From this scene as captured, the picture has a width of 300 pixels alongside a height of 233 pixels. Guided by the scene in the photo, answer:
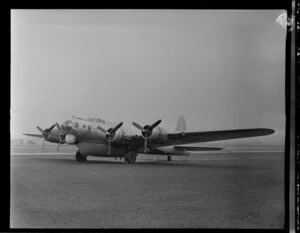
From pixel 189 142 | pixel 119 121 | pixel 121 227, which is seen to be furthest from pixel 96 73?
pixel 121 227

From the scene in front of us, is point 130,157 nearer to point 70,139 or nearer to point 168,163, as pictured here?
point 168,163

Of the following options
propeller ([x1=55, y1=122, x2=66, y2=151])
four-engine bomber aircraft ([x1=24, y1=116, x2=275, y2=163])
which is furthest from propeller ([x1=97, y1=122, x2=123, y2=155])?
propeller ([x1=55, y1=122, x2=66, y2=151])

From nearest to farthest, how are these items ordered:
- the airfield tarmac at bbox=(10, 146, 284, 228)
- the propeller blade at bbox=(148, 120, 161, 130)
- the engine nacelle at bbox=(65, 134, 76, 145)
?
the airfield tarmac at bbox=(10, 146, 284, 228)
the propeller blade at bbox=(148, 120, 161, 130)
the engine nacelle at bbox=(65, 134, 76, 145)

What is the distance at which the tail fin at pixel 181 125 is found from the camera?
359cm

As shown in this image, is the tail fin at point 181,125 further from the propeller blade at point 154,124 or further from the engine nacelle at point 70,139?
the engine nacelle at point 70,139

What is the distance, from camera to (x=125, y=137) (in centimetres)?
366

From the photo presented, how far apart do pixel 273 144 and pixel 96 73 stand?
2002mm

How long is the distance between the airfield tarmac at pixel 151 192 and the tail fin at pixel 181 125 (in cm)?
31

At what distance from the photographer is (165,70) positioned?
11.7 ft

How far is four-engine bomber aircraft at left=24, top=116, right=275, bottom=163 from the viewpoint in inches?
140

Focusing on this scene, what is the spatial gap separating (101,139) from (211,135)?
4.07 ft

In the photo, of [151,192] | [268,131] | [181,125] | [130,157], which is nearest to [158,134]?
[181,125]

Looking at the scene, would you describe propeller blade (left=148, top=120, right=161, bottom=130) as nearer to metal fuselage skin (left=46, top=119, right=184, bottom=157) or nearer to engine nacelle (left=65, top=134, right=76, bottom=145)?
metal fuselage skin (left=46, top=119, right=184, bottom=157)

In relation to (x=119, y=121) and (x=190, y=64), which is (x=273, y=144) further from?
(x=119, y=121)
